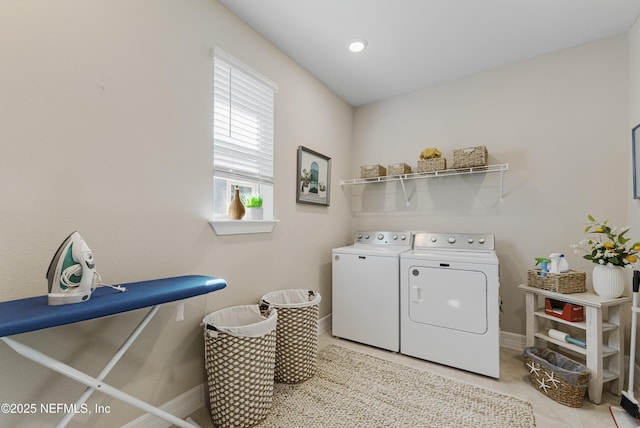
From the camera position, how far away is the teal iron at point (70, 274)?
0.98 metres

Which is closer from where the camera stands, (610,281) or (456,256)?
(610,281)

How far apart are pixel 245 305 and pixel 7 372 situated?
109 cm

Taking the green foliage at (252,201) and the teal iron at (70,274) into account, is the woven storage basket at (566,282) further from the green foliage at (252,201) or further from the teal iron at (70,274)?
the teal iron at (70,274)

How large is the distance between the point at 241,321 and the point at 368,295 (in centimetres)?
115

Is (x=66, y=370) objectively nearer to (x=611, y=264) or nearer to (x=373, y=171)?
(x=373, y=171)

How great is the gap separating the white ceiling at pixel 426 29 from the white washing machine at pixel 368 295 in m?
1.67

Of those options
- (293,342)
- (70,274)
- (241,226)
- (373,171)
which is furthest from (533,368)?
(70,274)

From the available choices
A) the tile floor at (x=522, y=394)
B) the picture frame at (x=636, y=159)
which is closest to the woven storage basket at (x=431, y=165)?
the picture frame at (x=636, y=159)

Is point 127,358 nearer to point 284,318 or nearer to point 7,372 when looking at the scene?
point 7,372

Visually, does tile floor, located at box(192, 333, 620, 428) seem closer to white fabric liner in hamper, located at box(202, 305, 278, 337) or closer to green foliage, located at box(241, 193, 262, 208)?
white fabric liner in hamper, located at box(202, 305, 278, 337)

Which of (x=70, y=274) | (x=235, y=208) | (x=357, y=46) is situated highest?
(x=357, y=46)

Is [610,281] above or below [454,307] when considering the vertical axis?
above

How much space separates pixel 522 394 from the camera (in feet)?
5.84

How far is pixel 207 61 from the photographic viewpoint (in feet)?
5.67
